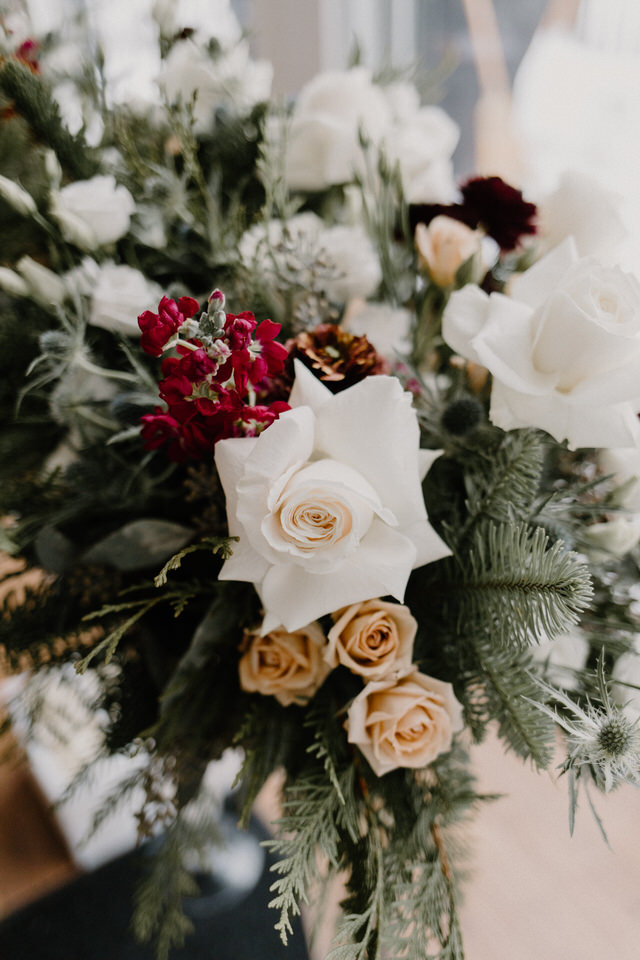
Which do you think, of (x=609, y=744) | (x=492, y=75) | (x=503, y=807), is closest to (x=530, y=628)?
(x=609, y=744)

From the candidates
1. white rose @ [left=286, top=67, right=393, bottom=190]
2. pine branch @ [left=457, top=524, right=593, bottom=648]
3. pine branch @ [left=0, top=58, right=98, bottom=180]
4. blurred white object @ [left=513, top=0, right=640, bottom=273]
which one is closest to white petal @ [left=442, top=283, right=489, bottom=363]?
pine branch @ [left=457, top=524, right=593, bottom=648]

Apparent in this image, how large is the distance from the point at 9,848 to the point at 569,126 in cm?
110

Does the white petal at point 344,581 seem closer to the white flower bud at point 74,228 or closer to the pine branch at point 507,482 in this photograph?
the pine branch at point 507,482

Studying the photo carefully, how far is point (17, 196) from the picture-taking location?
44 cm

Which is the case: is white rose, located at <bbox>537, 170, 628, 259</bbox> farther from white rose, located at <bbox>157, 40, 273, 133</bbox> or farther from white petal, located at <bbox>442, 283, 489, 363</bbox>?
white rose, located at <bbox>157, 40, 273, 133</bbox>

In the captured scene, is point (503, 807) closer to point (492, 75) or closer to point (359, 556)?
point (359, 556)

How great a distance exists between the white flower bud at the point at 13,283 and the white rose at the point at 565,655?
0.41 metres

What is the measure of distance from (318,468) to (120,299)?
202 millimetres

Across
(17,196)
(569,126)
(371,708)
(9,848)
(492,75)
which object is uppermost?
(492,75)

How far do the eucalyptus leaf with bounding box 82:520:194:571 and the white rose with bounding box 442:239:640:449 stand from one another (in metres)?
0.21

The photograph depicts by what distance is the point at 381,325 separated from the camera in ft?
1.58

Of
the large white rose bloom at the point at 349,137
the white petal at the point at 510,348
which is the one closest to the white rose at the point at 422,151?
the large white rose bloom at the point at 349,137

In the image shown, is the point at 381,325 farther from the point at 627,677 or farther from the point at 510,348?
the point at 627,677

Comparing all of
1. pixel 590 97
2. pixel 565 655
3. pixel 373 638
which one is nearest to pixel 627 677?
pixel 565 655
